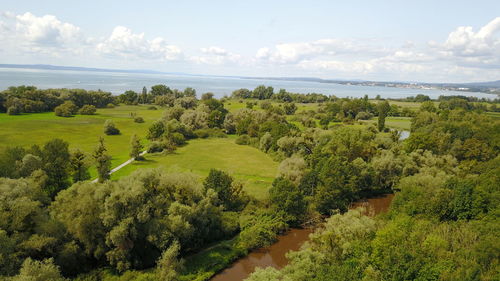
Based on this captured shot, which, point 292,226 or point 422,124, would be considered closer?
point 292,226

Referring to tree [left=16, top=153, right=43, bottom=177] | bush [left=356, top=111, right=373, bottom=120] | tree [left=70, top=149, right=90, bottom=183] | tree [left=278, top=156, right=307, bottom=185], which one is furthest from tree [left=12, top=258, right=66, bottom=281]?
bush [left=356, top=111, right=373, bottom=120]

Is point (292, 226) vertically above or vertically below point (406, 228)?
below

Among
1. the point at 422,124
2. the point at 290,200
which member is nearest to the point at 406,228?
the point at 290,200

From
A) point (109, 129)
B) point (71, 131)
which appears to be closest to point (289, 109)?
point (109, 129)

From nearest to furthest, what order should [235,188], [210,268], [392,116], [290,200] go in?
[210,268]
[290,200]
[235,188]
[392,116]

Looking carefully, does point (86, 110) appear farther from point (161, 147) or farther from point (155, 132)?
point (161, 147)

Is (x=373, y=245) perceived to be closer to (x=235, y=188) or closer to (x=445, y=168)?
(x=235, y=188)

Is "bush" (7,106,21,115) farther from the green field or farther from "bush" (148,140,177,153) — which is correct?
the green field
